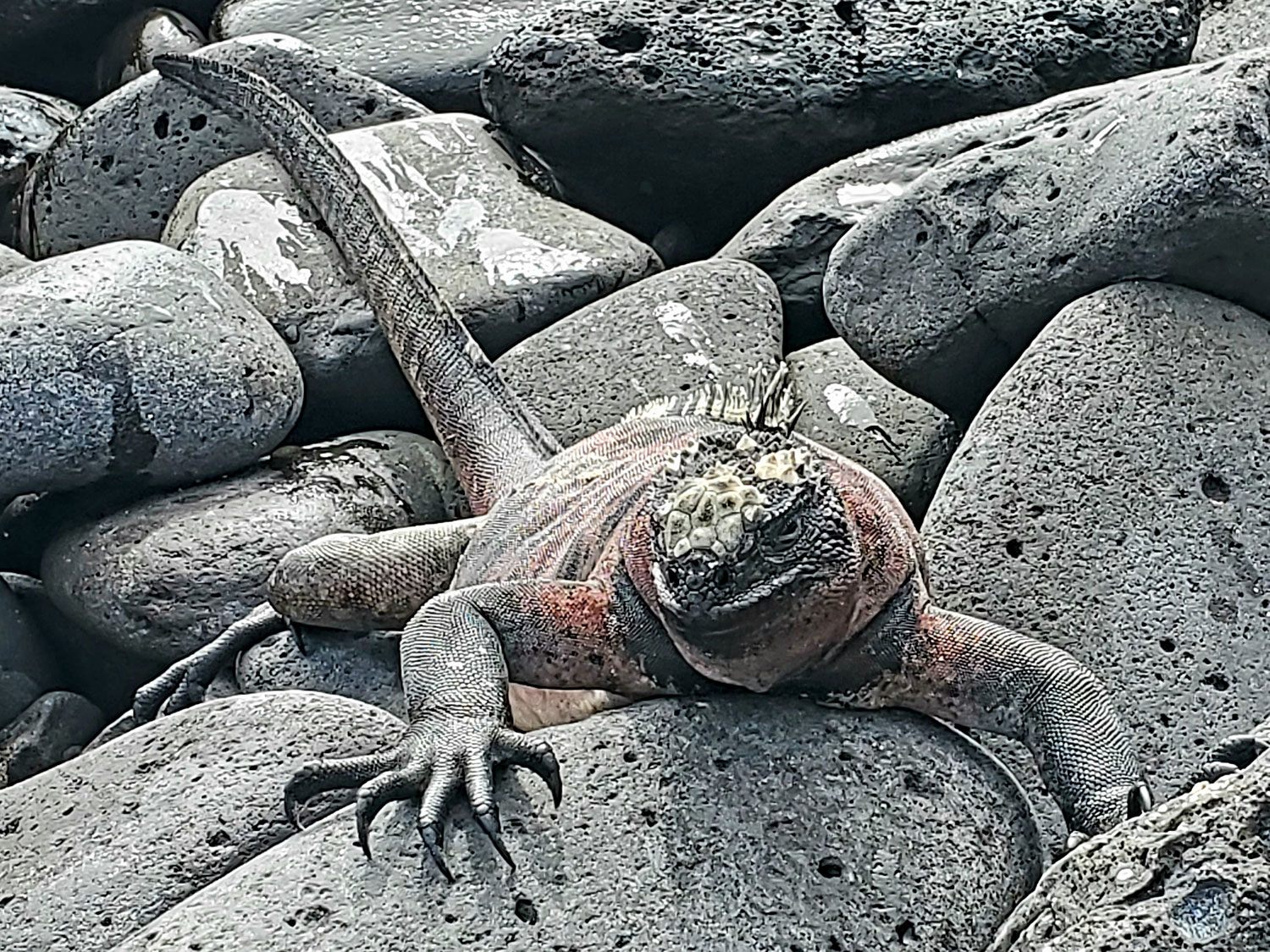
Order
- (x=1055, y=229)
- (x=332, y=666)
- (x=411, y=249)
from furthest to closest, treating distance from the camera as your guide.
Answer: (x=411, y=249) < (x=332, y=666) < (x=1055, y=229)

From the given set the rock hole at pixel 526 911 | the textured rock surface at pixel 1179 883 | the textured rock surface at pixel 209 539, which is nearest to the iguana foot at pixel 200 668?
the textured rock surface at pixel 209 539

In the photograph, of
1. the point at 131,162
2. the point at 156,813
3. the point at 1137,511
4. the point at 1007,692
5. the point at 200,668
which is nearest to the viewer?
the point at 1007,692

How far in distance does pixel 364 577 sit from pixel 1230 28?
350 centimetres

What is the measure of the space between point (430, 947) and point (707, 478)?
2.68 feet

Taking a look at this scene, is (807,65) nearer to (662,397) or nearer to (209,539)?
(662,397)

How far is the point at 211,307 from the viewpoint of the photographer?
16.4 ft

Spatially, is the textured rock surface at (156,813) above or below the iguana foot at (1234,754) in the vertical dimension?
below

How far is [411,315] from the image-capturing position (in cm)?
507

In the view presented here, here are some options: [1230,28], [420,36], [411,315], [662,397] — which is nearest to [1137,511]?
[662,397]

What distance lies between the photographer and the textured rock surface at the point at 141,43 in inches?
295

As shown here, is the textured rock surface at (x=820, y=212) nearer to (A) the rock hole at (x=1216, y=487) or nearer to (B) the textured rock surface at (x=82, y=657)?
(A) the rock hole at (x=1216, y=487)

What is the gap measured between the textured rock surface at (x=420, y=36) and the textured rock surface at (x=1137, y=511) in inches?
125

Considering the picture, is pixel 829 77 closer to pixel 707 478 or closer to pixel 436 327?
pixel 436 327

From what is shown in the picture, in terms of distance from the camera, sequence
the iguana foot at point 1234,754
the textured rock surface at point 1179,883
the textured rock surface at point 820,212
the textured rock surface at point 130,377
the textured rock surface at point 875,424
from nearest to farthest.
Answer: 1. the textured rock surface at point 1179,883
2. the iguana foot at point 1234,754
3. the textured rock surface at point 130,377
4. the textured rock surface at point 875,424
5. the textured rock surface at point 820,212
